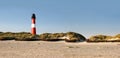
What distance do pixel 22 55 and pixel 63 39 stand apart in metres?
7.02

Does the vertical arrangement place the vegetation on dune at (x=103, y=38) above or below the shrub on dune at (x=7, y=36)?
below

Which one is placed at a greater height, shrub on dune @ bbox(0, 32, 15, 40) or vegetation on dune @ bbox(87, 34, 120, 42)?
shrub on dune @ bbox(0, 32, 15, 40)

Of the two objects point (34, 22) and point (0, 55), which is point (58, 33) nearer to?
point (34, 22)

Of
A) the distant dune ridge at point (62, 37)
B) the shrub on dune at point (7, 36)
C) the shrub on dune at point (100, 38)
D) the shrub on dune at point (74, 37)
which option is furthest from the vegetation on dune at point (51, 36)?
the shrub on dune at point (100, 38)

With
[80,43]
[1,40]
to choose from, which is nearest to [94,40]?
[80,43]

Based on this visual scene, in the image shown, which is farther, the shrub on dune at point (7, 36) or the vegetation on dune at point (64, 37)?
the shrub on dune at point (7, 36)

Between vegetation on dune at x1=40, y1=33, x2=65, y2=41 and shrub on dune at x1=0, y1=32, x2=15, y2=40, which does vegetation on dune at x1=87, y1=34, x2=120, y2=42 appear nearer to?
vegetation on dune at x1=40, y1=33, x2=65, y2=41

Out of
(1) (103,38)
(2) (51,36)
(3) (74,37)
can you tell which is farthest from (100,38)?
(2) (51,36)

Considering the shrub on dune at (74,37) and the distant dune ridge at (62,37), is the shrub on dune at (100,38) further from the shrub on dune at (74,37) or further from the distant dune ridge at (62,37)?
the shrub on dune at (74,37)

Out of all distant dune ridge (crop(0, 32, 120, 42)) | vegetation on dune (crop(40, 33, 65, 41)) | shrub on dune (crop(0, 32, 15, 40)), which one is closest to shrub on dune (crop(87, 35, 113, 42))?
distant dune ridge (crop(0, 32, 120, 42))

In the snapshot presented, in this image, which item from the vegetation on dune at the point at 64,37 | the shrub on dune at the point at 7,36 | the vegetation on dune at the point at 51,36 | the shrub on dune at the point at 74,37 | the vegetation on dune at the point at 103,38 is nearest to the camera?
the vegetation on dune at the point at 103,38

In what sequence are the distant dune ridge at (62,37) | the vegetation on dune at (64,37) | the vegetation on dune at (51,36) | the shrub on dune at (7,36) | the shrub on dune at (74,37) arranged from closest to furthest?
the distant dune ridge at (62,37)
the shrub on dune at (74,37)
the vegetation on dune at (64,37)
the vegetation on dune at (51,36)
the shrub on dune at (7,36)

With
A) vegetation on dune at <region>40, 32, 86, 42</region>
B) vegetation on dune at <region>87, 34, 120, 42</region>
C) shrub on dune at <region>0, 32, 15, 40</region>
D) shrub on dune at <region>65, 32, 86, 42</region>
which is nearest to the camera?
vegetation on dune at <region>87, 34, 120, 42</region>

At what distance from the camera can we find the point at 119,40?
20.1 meters
